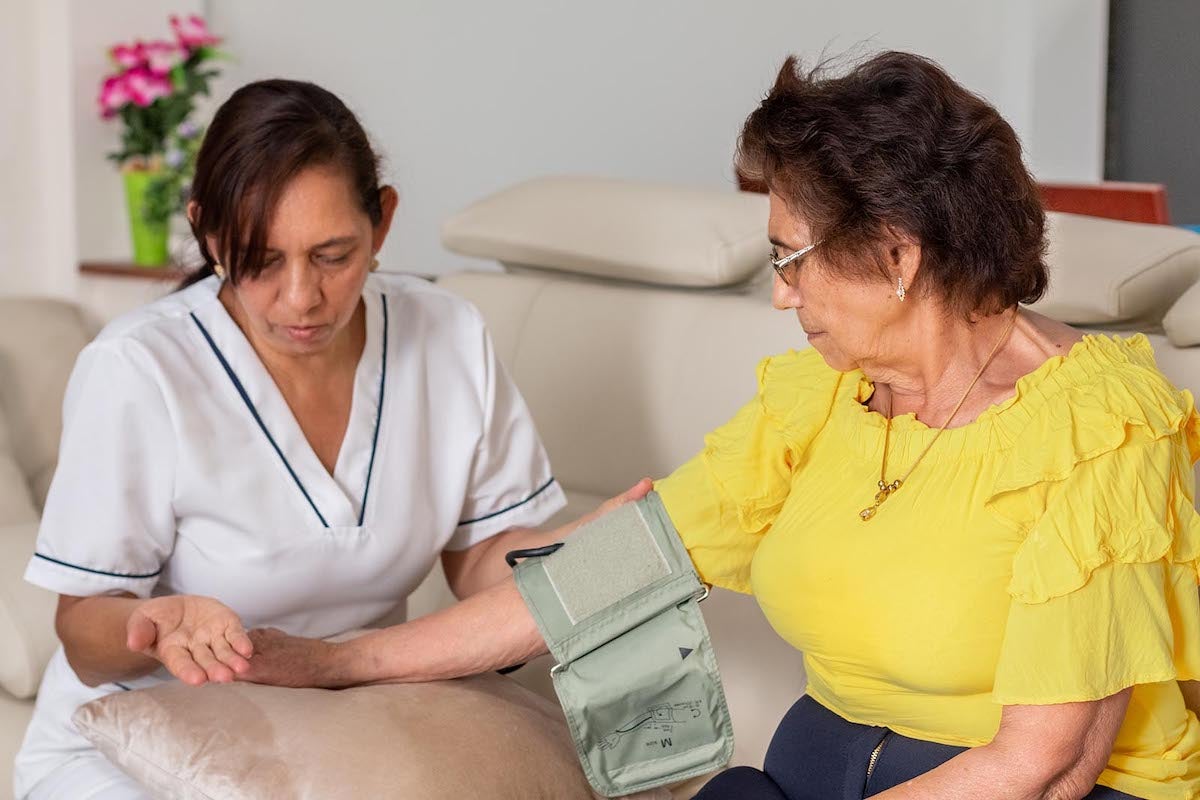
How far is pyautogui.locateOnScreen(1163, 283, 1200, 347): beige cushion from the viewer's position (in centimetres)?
166

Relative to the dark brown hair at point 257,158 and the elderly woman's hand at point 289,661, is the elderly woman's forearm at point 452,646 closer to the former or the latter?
the elderly woman's hand at point 289,661

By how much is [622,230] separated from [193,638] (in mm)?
1074

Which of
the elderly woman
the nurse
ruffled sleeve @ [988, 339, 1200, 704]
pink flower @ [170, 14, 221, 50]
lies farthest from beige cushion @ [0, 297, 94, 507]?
ruffled sleeve @ [988, 339, 1200, 704]

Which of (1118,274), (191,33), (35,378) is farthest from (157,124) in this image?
(1118,274)

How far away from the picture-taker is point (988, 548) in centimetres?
123

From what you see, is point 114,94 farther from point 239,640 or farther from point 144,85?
point 239,640

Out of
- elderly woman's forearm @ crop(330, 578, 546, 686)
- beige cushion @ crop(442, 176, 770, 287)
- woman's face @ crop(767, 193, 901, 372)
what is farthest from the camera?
beige cushion @ crop(442, 176, 770, 287)

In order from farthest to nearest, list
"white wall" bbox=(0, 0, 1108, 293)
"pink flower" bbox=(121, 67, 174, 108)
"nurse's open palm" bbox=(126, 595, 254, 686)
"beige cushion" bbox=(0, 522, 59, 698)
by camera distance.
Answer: "white wall" bbox=(0, 0, 1108, 293)
"pink flower" bbox=(121, 67, 174, 108)
"beige cushion" bbox=(0, 522, 59, 698)
"nurse's open palm" bbox=(126, 595, 254, 686)

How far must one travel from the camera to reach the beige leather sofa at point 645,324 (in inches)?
71.7

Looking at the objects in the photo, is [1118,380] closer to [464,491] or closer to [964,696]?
[964,696]

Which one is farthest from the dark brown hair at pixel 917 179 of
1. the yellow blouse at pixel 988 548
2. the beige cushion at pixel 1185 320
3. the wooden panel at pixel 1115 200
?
the wooden panel at pixel 1115 200

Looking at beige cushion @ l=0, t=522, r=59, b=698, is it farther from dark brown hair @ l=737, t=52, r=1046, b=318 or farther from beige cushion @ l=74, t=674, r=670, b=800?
Result: dark brown hair @ l=737, t=52, r=1046, b=318

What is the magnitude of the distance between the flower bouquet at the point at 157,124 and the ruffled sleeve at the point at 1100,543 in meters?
2.50

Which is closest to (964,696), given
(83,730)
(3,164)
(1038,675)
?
(1038,675)
